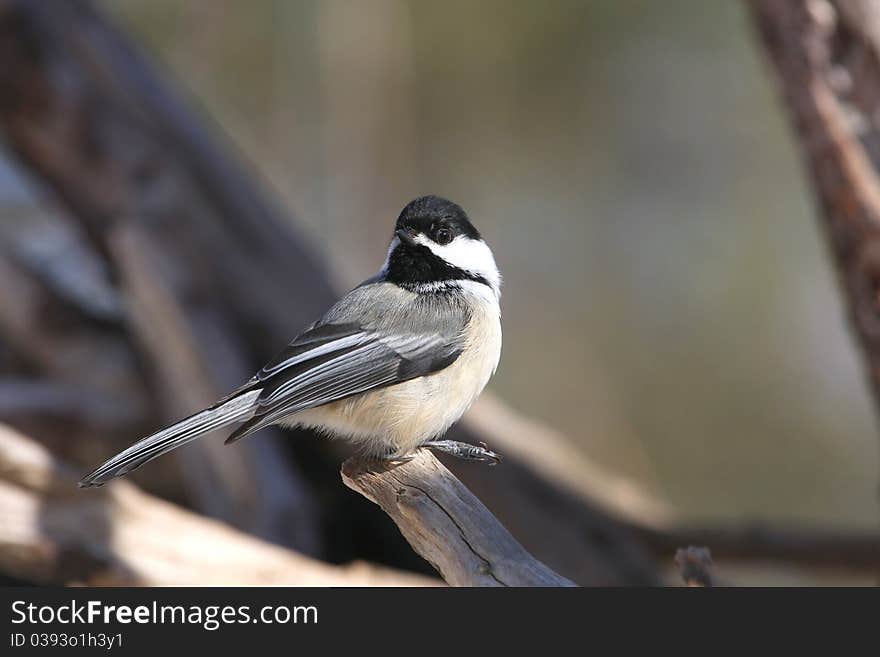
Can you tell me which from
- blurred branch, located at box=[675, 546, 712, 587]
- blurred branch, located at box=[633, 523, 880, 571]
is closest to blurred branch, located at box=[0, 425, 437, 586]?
blurred branch, located at box=[675, 546, 712, 587]

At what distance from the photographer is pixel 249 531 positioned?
436 cm

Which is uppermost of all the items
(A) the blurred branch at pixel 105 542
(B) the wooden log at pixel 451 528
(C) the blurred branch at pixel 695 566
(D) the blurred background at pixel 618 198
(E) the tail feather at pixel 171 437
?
(D) the blurred background at pixel 618 198

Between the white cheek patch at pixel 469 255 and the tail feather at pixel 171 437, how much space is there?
2.01 ft

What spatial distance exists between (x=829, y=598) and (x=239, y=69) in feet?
29.8

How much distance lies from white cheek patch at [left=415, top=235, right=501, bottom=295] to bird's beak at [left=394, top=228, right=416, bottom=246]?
13 millimetres

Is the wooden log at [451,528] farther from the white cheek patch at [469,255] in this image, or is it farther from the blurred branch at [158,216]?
the blurred branch at [158,216]

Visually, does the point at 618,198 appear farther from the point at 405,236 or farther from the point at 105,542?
the point at 405,236

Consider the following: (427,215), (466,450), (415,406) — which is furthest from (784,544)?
(427,215)

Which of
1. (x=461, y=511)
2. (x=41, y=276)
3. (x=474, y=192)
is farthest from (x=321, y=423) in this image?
(x=474, y=192)

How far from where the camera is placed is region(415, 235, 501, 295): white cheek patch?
8.75ft

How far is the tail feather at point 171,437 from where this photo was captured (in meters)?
2.17

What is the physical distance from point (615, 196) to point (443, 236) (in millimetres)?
7733

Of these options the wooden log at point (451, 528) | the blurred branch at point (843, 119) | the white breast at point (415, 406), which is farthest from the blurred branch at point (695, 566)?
the blurred branch at point (843, 119)

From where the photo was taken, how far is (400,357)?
2.55 m
